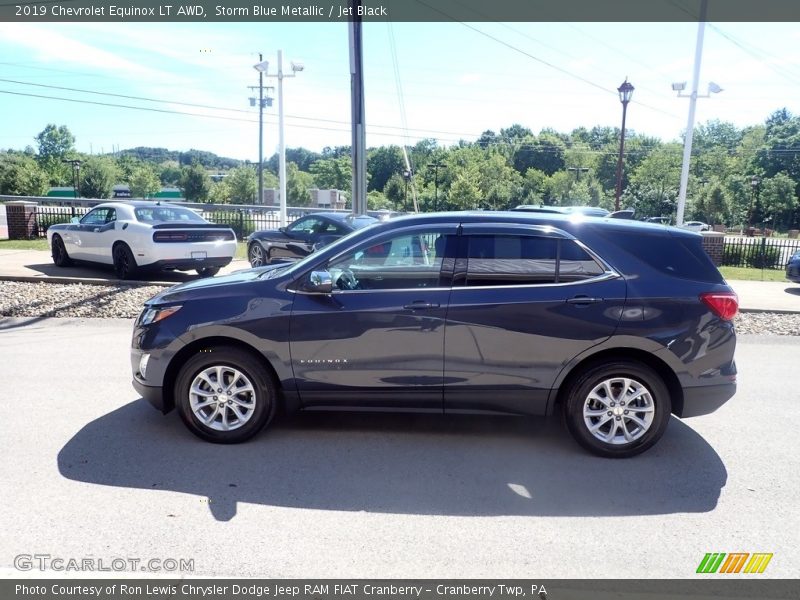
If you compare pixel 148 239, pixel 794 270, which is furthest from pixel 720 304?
pixel 794 270

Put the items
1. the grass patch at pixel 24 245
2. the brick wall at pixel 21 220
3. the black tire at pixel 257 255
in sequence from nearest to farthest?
the black tire at pixel 257 255 < the grass patch at pixel 24 245 < the brick wall at pixel 21 220

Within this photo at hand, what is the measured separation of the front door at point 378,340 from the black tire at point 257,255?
9667mm

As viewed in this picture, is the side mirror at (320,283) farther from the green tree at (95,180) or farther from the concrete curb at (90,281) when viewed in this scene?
the green tree at (95,180)

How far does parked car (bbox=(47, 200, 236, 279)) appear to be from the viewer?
35.8ft

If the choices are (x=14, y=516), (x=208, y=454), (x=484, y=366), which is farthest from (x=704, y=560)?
(x=14, y=516)

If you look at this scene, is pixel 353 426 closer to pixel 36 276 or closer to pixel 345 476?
pixel 345 476

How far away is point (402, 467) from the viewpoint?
4051 millimetres

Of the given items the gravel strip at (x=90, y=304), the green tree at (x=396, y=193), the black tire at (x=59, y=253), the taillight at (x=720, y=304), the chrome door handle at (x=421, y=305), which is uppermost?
the green tree at (x=396, y=193)

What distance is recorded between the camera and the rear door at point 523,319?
416 centimetres

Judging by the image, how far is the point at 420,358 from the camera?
4211 millimetres

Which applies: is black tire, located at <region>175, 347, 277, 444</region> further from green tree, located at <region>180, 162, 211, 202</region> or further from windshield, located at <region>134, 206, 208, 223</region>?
green tree, located at <region>180, 162, 211, 202</region>

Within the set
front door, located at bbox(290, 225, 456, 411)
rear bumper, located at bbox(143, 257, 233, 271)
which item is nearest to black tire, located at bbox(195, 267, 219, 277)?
rear bumper, located at bbox(143, 257, 233, 271)

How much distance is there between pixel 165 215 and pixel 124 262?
121 centimetres

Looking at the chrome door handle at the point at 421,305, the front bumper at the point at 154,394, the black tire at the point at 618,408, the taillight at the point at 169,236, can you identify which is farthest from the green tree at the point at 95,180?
the black tire at the point at 618,408
